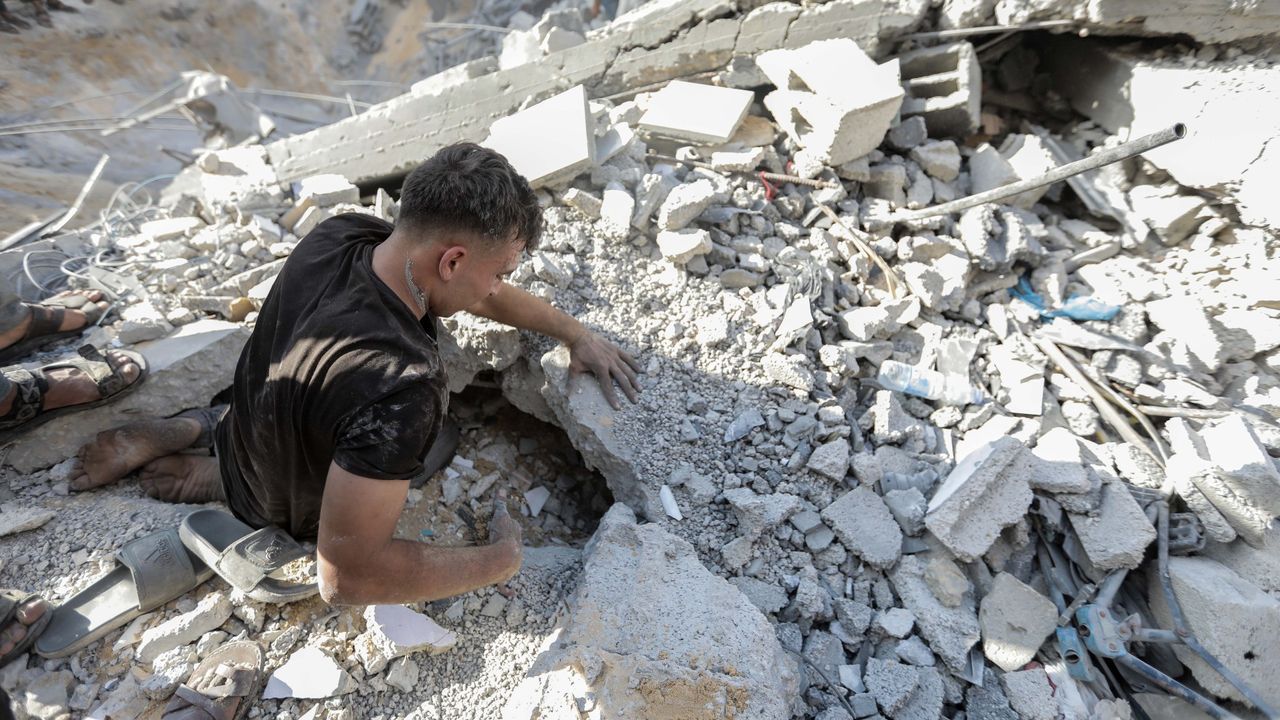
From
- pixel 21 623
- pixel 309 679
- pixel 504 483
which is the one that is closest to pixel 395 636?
pixel 309 679

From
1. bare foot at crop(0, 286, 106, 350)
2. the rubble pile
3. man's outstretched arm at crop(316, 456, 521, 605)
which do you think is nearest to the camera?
man's outstretched arm at crop(316, 456, 521, 605)

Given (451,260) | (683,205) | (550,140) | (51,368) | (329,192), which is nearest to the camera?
(451,260)

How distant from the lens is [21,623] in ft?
6.61

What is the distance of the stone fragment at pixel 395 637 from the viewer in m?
2.06

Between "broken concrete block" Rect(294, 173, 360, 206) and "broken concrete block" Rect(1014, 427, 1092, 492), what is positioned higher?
"broken concrete block" Rect(294, 173, 360, 206)

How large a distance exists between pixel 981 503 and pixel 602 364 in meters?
1.59

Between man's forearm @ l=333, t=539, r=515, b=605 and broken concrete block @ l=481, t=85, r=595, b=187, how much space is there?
1.89 meters

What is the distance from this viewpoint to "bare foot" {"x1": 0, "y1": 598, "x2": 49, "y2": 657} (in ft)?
6.42

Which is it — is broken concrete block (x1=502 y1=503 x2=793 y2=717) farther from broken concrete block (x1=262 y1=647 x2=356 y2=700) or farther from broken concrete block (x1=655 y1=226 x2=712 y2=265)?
broken concrete block (x1=655 y1=226 x2=712 y2=265)

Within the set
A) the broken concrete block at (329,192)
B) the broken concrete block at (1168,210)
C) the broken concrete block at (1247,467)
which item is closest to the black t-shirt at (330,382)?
the broken concrete block at (329,192)

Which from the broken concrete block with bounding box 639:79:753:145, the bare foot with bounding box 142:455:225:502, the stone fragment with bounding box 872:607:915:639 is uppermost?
the broken concrete block with bounding box 639:79:753:145

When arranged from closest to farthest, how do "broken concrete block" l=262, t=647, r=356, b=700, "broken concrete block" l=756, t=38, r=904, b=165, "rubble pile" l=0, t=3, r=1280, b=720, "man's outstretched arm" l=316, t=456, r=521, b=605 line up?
"man's outstretched arm" l=316, t=456, r=521, b=605, "broken concrete block" l=262, t=647, r=356, b=700, "rubble pile" l=0, t=3, r=1280, b=720, "broken concrete block" l=756, t=38, r=904, b=165

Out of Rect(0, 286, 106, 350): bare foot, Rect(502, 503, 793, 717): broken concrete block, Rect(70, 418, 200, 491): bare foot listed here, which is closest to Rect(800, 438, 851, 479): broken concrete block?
Rect(502, 503, 793, 717): broken concrete block

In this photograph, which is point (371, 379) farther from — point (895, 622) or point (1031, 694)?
point (1031, 694)
